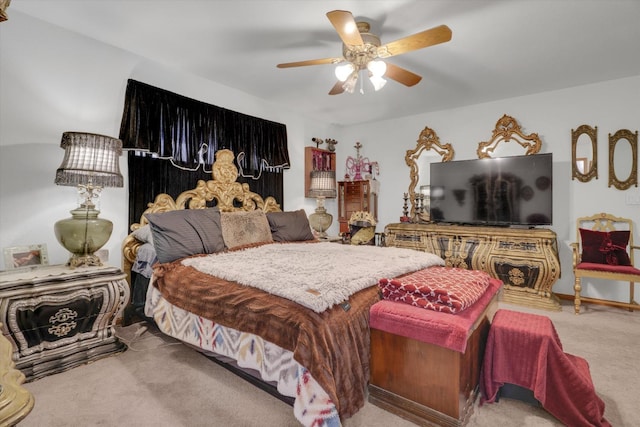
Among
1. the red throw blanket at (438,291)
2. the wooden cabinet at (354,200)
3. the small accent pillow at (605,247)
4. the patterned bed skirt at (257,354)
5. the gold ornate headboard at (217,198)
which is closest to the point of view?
the patterned bed skirt at (257,354)

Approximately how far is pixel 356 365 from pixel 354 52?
6.75 ft

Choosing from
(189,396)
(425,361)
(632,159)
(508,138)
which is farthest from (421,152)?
(189,396)

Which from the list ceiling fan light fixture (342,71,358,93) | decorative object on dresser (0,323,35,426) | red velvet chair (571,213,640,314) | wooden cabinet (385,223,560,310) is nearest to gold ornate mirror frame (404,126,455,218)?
wooden cabinet (385,223,560,310)

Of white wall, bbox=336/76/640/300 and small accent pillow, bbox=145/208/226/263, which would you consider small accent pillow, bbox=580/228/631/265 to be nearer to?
white wall, bbox=336/76/640/300

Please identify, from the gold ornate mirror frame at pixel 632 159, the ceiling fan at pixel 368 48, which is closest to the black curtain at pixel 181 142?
the ceiling fan at pixel 368 48

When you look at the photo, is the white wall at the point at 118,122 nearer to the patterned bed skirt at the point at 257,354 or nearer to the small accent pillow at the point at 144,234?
the small accent pillow at the point at 144,234

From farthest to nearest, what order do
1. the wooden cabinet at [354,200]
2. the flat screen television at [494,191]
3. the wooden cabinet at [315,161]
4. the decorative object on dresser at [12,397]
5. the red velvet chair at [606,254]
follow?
1. the wooden cabinet at [354,200]
2. the wooden cabinet at [315,161]
3. the flat screen television at [494,191]
4. the red velvet chair at [606,254]
5. the decorative object on dresser at [12,397]

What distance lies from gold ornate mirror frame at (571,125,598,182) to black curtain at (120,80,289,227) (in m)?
3.68

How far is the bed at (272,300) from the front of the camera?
1473 millimetres

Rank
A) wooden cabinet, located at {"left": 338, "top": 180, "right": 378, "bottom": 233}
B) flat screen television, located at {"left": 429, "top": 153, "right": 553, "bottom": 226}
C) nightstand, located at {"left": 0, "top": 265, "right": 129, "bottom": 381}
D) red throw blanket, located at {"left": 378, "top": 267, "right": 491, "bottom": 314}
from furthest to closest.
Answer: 1. wooden cabinet, located at {"left": 338, "top": 180, "right": 378, "bottom": 233}
2. flat screen television, located at {"left": 429, "top": 153, "right": 553, "bottom": 226}
3. nightstand, located at {"left": 0, "top": 265, "right": 129, "bottom": 381}
4. red throw blanket, located at {"left": 378, "top": 267, "right": 491, "bottom": 314}

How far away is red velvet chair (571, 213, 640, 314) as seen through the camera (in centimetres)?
310

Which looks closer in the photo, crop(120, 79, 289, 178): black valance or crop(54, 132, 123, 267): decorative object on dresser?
crop(54, 132, 123, 267): decorative object on dresser

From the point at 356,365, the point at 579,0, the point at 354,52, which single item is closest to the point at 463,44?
the point at 579,0

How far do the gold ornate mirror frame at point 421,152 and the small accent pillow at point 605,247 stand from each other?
191 cm
